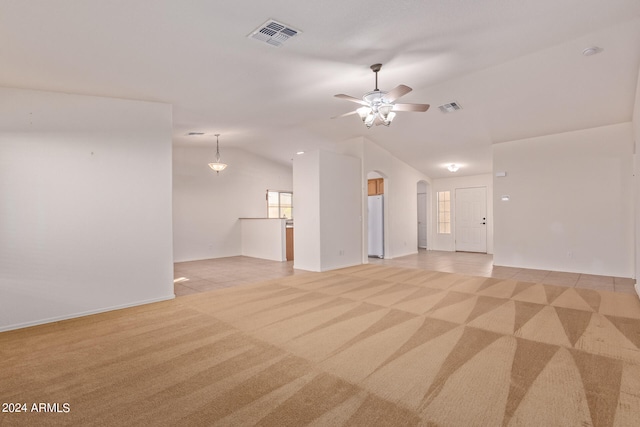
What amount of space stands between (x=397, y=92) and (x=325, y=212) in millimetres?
3524

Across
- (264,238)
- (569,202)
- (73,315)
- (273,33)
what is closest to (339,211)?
(264,238)

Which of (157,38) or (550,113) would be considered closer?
(157,38)

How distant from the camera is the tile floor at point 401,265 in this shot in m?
5.36

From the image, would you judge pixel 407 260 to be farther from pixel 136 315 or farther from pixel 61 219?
pixel 61 219

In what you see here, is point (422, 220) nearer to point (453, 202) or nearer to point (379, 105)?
point (453, 202)

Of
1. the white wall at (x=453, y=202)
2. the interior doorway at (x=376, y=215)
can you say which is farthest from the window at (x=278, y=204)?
the white wall at (x=453, y=202)

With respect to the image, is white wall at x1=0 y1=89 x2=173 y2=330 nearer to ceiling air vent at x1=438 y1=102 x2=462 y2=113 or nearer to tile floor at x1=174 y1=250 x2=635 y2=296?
tile floor at x1=174 y1=250 x2=635 y2=296

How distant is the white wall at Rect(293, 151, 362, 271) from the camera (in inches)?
265

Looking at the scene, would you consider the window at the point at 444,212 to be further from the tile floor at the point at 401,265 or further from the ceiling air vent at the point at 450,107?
the ceiling air vent at the point at 450,107

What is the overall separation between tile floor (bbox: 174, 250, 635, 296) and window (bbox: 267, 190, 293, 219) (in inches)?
84.5

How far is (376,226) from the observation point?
342 inches

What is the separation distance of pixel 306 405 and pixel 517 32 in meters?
4.18

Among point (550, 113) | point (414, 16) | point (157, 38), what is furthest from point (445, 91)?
point (157, 38)

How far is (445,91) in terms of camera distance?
17.0ft
